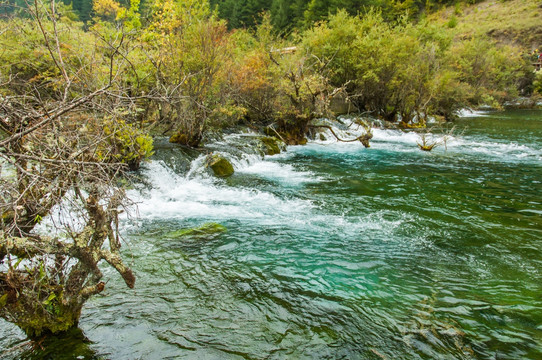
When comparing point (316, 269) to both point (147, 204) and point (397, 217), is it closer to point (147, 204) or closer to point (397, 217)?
point (397, 217)

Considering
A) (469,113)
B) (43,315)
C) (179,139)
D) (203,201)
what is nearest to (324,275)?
(43,315)

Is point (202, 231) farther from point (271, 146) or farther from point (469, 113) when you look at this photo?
point (469, 113)

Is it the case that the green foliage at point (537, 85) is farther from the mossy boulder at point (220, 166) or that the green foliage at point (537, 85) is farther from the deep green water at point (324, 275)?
the mossy boulder at point (220, 166)

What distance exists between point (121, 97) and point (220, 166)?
1075cm

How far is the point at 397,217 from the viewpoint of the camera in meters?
9.37

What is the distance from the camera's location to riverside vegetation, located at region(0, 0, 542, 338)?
340 cm

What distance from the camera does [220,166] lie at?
44.7 ft

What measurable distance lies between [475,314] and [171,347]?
4793 millimetres

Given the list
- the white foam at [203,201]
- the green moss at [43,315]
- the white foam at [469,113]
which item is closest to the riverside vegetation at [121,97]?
the green moss at [43,315]

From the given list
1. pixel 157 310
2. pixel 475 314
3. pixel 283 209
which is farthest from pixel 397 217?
pixel 157 310

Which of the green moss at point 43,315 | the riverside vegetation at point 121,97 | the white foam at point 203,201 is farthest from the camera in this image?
the white foam at point 203,201

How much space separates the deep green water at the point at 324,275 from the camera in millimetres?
4605

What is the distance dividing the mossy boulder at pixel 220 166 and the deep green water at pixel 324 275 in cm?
77

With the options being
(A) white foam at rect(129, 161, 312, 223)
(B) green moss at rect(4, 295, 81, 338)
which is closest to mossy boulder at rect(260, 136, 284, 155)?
(A) white foam at rect(129, 161, 312, 223)
